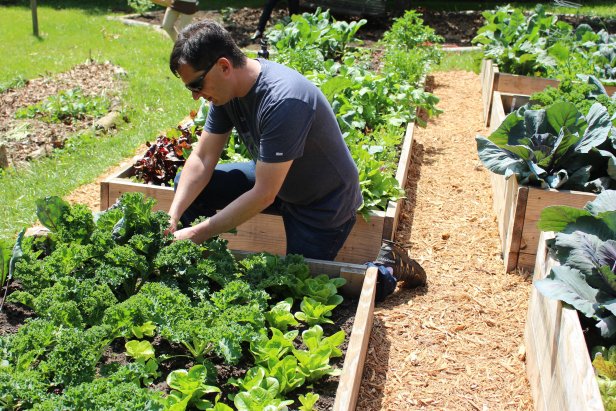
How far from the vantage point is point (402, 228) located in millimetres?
5875

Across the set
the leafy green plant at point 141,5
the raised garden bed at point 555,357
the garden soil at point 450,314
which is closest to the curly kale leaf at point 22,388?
the garden soil at point 450,314

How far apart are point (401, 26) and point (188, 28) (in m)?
6.91

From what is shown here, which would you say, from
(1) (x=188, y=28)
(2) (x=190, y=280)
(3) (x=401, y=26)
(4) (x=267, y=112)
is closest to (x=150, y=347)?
(2) (x=190, y=280)

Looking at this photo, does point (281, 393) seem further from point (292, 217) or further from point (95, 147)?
point (95, 147)

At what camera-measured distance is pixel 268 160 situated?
3.64m

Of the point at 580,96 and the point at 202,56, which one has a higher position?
the point at 202,56

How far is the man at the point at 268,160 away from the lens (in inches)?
142

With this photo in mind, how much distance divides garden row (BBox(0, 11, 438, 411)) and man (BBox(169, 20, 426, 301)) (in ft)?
0.91

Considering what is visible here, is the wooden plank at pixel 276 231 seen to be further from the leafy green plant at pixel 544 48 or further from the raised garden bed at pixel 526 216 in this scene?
the leafy green plant at pixel 544 48

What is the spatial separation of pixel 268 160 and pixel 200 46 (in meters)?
0.65

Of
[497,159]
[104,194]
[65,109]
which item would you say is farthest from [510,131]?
[65,109]

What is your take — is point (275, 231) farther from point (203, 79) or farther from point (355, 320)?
point (203, 79)

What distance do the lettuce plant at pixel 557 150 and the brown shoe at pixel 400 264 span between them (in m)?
0.93

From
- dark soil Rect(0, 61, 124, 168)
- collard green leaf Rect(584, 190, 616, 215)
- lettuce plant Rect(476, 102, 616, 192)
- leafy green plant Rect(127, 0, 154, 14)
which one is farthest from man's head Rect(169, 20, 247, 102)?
leafy green plant Rect(127, 0, 154, 14)
